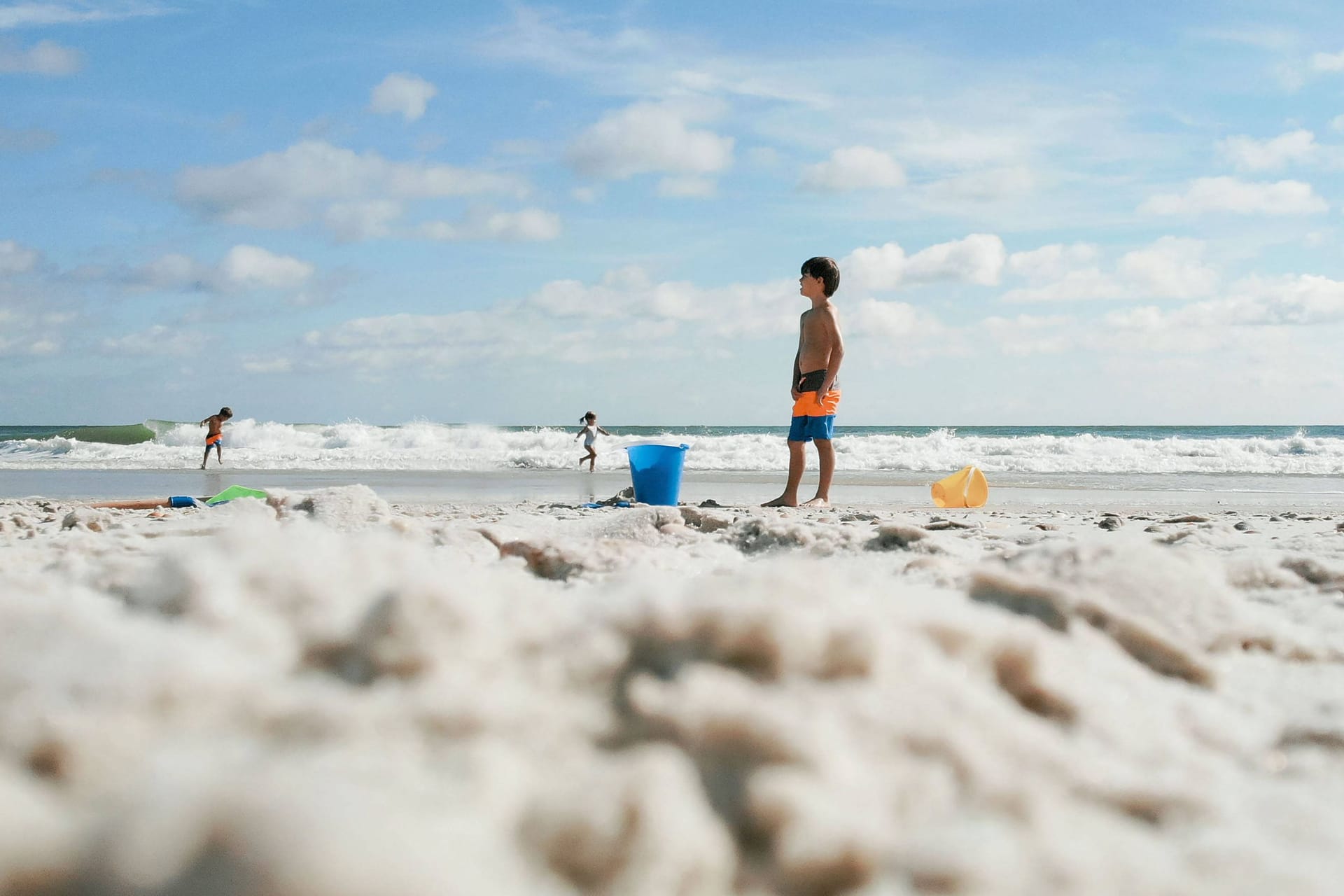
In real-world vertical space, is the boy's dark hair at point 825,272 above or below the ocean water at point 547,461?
above

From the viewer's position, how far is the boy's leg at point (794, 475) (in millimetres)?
5762

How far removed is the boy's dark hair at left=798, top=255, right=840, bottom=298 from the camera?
5.91 meters

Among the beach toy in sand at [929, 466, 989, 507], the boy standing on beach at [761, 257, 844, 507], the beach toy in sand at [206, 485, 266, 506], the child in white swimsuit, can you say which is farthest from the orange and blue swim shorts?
the child in white swimsuit

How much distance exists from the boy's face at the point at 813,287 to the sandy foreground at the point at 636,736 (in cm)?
445

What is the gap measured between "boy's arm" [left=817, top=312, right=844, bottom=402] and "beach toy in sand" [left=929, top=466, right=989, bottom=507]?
4.91 feet

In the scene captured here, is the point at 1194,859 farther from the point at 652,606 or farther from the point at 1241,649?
the point at 1241,649

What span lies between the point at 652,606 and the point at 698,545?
66.8 inches

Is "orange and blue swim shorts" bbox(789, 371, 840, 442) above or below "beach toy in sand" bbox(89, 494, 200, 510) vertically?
above

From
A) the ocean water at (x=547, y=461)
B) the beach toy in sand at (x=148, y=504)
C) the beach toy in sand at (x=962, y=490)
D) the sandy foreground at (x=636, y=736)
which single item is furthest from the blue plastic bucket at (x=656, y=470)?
the sandy foreground at (x=636, y=736)

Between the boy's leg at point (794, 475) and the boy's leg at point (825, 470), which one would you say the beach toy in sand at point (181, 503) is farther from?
the boy's leg at point (825, 470)

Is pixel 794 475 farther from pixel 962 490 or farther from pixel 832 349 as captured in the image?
pixel 962 490

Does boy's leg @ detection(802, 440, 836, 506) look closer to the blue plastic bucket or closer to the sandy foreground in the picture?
the blue plastic bucket

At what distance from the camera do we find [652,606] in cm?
129

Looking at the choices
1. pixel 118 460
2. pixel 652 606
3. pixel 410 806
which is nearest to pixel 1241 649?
pixel 652 606
